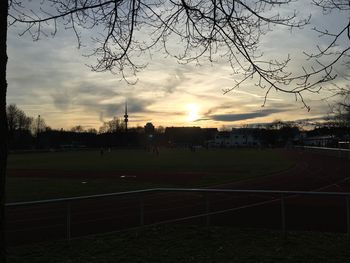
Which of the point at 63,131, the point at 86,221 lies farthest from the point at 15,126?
the point at 86,221

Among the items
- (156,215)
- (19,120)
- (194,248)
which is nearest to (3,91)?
(194,248)

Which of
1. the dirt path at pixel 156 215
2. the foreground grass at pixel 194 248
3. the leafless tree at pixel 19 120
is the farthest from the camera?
the leafless tree at pixel 19 120

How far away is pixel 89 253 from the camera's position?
7320mm

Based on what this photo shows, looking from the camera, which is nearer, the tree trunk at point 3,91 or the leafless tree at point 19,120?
the tree trunk at point 3,91

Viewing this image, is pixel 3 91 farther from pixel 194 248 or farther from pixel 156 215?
pixel 156 215

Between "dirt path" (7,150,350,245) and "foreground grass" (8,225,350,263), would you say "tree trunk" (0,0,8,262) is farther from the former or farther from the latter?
"dirt path" (7,150,350,245)

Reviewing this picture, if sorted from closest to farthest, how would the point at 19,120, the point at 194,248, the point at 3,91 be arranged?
the point at 3,91, the point at 194,248, the point at 19,120

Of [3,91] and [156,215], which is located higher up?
[3,91]

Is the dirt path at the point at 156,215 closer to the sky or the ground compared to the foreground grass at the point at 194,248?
closer to the ground

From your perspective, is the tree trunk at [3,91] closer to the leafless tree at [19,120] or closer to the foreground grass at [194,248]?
the foreground grass at [194,248]

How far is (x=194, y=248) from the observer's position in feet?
24.7

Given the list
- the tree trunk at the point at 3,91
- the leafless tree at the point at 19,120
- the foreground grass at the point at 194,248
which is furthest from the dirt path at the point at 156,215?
the leafless tree at the point at 19,120

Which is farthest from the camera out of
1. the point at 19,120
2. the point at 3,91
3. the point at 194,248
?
the point at 19,120

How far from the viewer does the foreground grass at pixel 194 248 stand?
6906 millimetres
